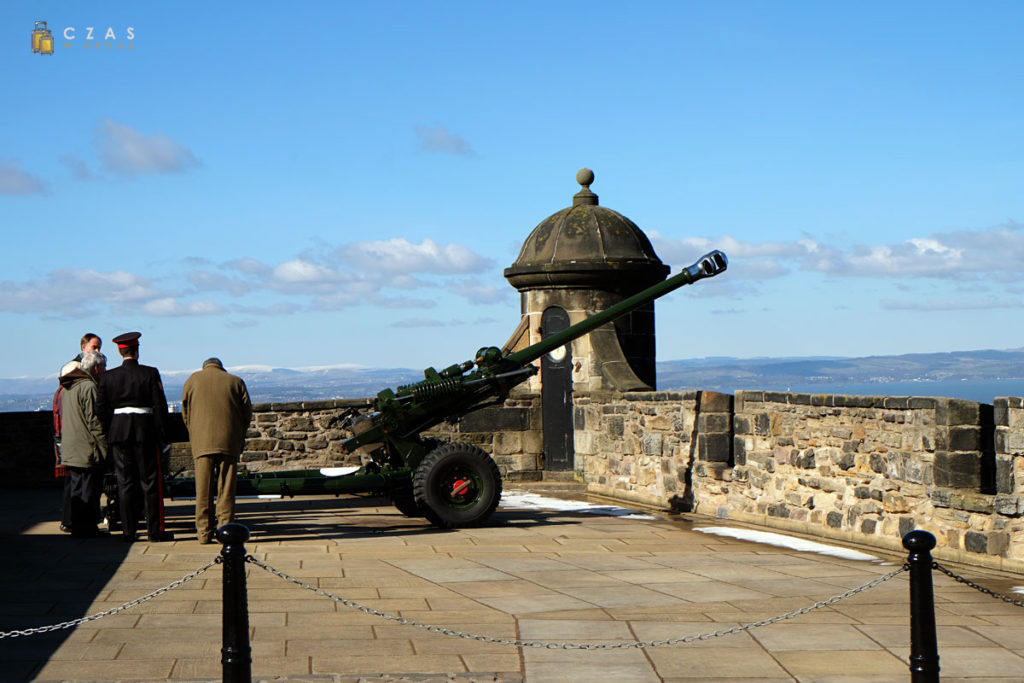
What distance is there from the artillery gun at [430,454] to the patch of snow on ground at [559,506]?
1642 mm

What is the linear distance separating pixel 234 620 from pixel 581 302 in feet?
37.2

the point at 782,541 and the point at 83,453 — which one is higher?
the point at 83,453

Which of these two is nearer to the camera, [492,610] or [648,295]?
[492,610]

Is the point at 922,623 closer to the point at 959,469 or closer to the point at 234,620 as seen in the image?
the point at 234,620

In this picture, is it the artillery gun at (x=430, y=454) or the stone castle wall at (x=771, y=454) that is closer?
the stone castle wall at (x=771, y=454)

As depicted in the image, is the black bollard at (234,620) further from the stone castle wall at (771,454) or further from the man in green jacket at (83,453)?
the man in green jacket at (83,453)

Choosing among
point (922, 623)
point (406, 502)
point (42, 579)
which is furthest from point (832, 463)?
point (42, 579)

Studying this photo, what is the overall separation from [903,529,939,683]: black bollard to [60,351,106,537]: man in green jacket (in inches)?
282

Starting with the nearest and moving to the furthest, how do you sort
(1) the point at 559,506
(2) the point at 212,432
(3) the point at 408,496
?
(2) the point at 212,432
(3) the point at 408,496
(1) the point at 559,506

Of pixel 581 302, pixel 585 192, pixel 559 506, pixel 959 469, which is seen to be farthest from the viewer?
pixel 585 192

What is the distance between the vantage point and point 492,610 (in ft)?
22.4

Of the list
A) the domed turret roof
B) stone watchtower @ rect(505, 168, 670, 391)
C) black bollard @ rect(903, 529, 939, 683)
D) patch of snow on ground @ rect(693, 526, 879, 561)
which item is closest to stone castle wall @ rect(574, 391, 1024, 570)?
patch of snow on ground @ rect(693, 526, 879, 561)

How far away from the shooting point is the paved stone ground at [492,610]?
5.48 metres

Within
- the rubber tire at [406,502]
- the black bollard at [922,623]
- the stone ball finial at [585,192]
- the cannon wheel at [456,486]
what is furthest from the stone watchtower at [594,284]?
the black bollard at [922,623]
